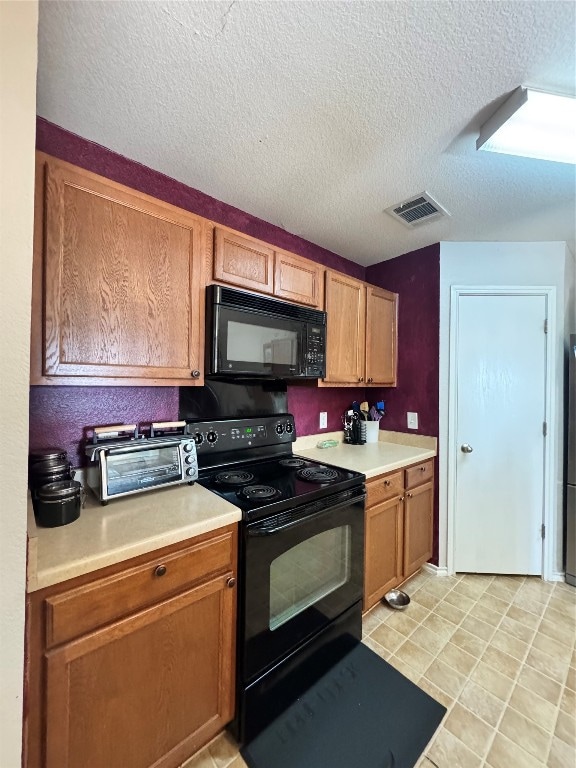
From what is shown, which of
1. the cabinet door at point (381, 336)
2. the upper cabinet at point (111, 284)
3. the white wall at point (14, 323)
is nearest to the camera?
the white wall at point (14, 323)

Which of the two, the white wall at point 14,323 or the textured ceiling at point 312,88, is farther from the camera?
the textured ceiling at point 312,88

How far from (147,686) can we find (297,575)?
65 cm

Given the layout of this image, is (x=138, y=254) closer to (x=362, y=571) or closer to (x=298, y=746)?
(x=362, y=571)

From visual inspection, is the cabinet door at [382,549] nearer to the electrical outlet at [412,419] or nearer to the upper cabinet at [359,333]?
the electrical outlet at [412,419]

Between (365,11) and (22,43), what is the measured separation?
2.92 feet

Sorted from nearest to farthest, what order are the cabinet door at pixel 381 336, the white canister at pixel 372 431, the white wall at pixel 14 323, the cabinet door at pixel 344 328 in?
the white wall at pixel 14 323
the cabinet door at pixel 344 328
the cabinet door at pixel 381 336
the white canister at pixel 372 431

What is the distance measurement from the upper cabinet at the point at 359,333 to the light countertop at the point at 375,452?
0.49 metres

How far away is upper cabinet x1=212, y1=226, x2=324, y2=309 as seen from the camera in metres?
1.53

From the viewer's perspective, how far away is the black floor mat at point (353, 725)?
117 centimetres

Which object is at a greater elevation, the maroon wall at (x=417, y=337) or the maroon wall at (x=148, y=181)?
the maroon wall at (x=148, y=181)

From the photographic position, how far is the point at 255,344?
64.2 inches

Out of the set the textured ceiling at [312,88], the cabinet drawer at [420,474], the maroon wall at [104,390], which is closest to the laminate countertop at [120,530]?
the maroon wall at [104,390]

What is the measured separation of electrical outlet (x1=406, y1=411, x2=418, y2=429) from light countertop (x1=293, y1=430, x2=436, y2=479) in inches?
3.1

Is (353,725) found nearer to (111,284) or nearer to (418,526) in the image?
(418,526)
